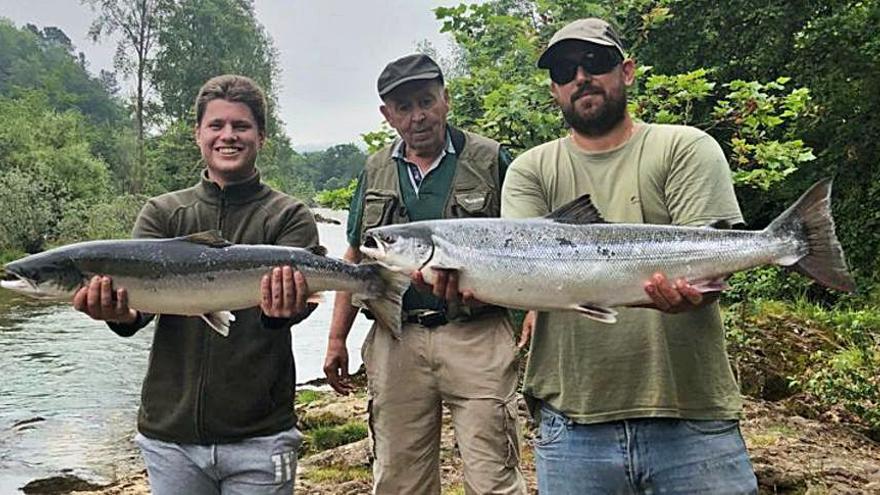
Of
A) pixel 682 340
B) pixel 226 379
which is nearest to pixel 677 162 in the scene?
pixel 682 340

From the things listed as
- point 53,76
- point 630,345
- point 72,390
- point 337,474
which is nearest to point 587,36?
point 630,345

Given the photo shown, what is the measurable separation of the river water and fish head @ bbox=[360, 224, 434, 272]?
7623 mm

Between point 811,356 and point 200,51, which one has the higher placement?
point 200,51

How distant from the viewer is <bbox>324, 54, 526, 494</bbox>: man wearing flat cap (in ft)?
14.9

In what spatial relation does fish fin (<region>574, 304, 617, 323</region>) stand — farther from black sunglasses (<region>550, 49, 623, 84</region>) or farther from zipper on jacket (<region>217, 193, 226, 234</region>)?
→ zipper on jacket (<region>217, 193, 226, 234</region>)

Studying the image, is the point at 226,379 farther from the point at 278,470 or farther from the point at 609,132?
the point at 609,132

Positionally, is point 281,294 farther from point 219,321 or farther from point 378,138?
point 378,138

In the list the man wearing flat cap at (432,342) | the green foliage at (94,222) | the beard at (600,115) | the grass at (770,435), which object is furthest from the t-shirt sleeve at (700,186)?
the green foliage at (94,222)

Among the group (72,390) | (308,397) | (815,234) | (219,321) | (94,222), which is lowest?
(72,390)

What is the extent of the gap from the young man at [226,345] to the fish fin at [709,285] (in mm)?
1724

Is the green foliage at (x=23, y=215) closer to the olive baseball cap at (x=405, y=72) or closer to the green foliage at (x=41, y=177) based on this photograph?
the green foliage at (x=41, y=177)

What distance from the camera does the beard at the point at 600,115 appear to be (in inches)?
132

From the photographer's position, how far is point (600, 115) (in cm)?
335

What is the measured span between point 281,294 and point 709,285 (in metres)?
1.83
